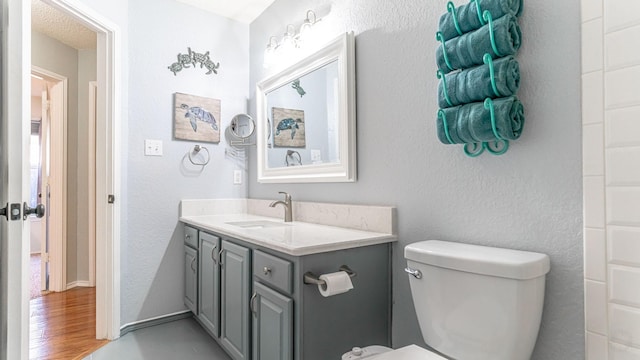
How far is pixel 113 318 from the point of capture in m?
2.17

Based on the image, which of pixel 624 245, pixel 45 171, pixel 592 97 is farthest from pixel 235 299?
pixel 45 171

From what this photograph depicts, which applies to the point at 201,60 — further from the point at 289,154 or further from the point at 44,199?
the point at 44,199

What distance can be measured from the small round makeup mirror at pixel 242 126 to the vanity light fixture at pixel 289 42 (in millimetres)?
472

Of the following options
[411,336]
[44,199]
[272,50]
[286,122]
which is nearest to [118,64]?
[272,50]

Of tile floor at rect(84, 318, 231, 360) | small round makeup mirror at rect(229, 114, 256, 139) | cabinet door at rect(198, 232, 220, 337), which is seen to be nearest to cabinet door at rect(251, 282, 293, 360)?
cabinet door at rect(198, 232, 220, 337)

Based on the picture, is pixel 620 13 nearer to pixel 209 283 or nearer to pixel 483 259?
pixel 483 259

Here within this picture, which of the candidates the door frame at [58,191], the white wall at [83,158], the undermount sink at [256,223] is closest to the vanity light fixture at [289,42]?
the undermount sink at [256,223]

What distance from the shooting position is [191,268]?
2.35m

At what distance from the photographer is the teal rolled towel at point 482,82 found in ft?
3.42

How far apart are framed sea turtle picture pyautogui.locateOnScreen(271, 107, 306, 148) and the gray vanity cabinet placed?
0.87 metres

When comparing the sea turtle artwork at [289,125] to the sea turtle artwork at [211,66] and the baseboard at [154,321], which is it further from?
the baseboard at [154,321]

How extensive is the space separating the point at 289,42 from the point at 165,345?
2.10 meters

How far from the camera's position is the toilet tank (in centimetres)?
95

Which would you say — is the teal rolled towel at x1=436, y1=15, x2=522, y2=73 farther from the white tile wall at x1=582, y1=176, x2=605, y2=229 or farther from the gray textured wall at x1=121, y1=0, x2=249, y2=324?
the gray textured wall at x1=121, y1=0, x2=249, y2=324
